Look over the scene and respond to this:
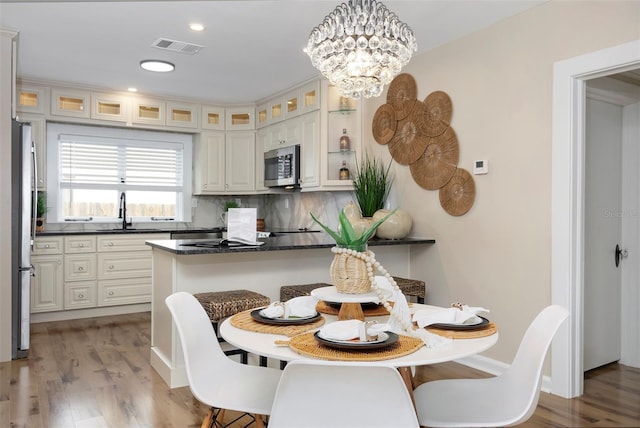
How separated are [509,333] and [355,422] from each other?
7.84 feet

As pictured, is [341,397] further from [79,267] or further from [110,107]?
[110,107]

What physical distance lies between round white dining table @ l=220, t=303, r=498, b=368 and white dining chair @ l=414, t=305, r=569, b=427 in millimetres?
162

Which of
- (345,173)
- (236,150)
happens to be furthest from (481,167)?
(236,150)

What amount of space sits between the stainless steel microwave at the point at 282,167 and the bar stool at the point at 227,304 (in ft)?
7.75

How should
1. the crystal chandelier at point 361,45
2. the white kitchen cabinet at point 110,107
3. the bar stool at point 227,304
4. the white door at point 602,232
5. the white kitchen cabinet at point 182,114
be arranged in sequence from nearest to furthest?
the crystal chandelier at point 361,45 < the bar stool at point 227,304 < the white door at point 602,232 < the white kitchen cabinet at point 110,107 < the white kitchen cabinet at point 182,114

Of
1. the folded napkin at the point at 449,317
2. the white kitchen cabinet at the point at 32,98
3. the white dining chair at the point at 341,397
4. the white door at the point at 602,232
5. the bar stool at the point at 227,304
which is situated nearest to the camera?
the white dining chair at the point at 341,397

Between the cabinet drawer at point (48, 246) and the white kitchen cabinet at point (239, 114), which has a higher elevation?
the white kitchen cabinet at point (239, 114)

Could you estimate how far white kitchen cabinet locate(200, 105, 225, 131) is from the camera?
6.16 m

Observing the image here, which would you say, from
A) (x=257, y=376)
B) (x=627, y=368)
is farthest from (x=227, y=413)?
(x=627, y=368)

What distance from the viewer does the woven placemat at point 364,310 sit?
6.73 feet

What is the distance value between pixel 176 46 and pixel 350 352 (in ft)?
10.9

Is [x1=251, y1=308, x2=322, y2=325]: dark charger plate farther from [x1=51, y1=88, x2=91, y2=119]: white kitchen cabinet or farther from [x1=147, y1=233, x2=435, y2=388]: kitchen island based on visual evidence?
[x1=51, y1=88, x2=91, y2=119]: white kitchen cabinet

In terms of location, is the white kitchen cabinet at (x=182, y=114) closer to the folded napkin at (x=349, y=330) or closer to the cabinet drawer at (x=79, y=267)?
the cabinet drawer at (x=79, y=267)

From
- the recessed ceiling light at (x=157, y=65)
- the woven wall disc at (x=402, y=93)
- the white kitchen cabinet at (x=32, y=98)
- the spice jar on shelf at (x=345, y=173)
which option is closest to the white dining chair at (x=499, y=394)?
the woven wall disc at (x=402, y=93)
